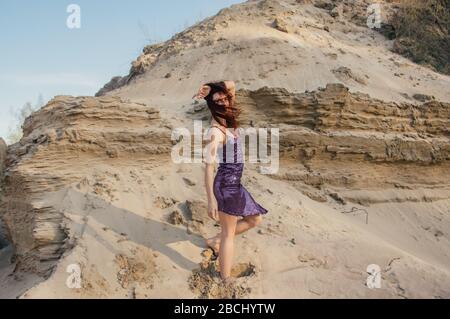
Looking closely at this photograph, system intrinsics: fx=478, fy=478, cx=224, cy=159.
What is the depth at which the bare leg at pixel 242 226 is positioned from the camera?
384 cm

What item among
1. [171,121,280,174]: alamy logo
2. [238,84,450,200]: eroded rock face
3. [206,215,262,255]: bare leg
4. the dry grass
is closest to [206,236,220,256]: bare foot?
[206,215,262,255]: bare leg

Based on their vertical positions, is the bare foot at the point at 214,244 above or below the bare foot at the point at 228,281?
above

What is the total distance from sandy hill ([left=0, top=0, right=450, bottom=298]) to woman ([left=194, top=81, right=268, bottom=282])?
319 mm

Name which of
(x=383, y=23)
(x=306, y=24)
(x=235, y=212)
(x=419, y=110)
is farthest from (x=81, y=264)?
(x=383, y=23)

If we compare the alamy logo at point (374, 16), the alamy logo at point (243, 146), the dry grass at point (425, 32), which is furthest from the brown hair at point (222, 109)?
the alamy logo at point (374, 16)

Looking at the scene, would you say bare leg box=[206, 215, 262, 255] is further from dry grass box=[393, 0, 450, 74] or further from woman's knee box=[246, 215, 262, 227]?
dry grass box=[393, 0, 450, 74]

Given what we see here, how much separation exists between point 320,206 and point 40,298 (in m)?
3.25

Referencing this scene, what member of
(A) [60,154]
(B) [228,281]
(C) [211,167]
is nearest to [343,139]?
(C) [211,167]

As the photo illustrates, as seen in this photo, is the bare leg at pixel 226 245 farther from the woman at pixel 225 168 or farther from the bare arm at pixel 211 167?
the bare arm at pixel 211 167

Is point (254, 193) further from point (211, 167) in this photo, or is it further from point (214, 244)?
point (211, 167)

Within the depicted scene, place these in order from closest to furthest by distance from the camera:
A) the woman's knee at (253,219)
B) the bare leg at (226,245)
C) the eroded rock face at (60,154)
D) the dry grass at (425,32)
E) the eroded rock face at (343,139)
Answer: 1. the bare leg at (226,245)
2. the woman's knee at (253,219)
3. the eroded rock face at (60,154)
4. the eroded rock face at (343,139)
5. the dry grass at (425,32)

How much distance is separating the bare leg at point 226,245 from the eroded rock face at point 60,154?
4.52 feet

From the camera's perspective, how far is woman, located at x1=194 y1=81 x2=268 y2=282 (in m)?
3.52
